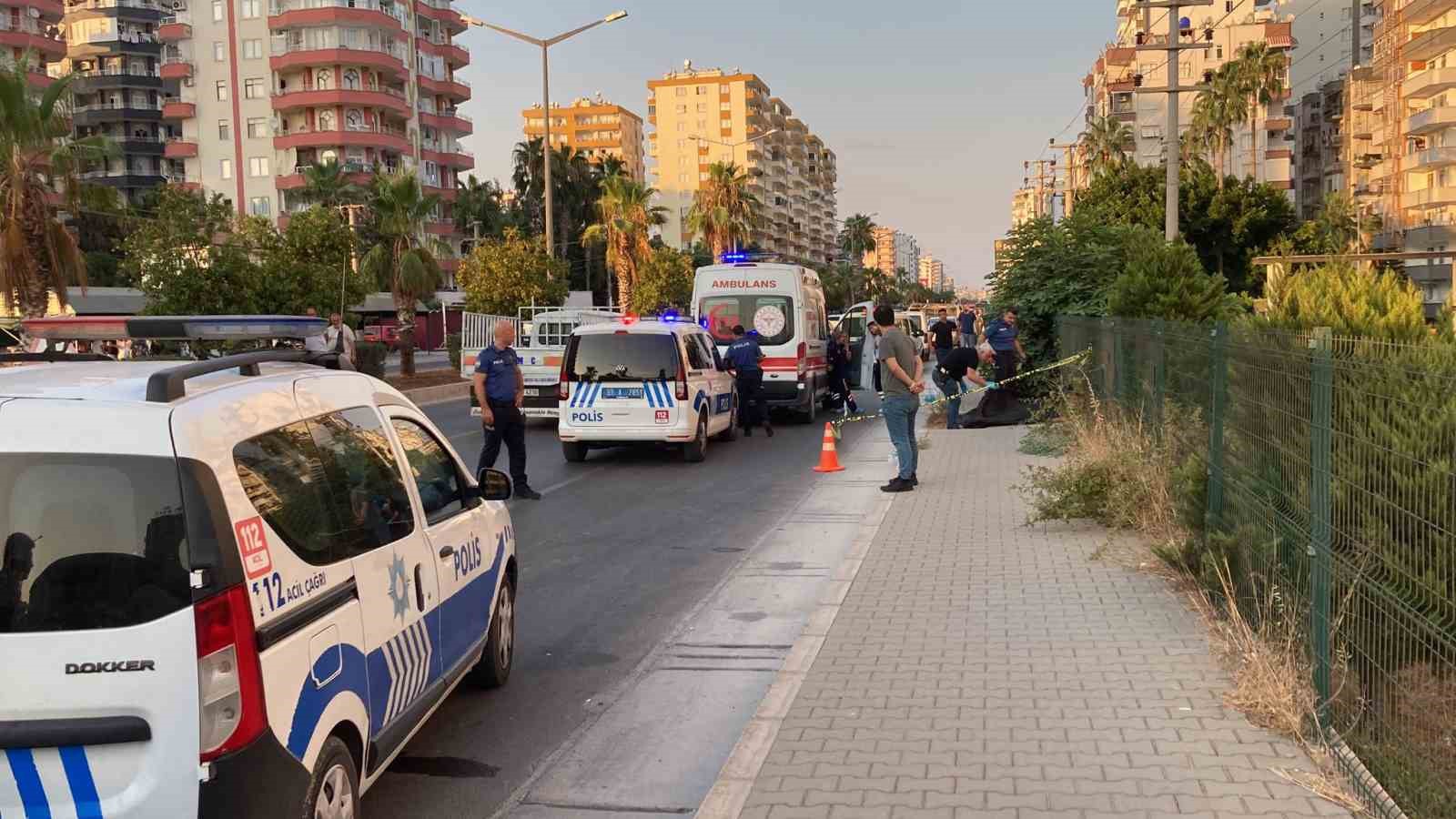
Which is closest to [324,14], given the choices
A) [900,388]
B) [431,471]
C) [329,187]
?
[329,187]

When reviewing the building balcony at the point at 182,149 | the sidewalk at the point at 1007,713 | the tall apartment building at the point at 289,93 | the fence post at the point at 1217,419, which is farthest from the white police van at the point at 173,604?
the building balcony at the point at 182,149

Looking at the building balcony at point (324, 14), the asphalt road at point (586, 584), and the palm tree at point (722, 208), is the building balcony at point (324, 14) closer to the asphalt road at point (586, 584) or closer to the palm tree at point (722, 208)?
the palm tree at point (722, 208)

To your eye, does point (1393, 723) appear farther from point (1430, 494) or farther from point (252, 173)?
point (252, 173)

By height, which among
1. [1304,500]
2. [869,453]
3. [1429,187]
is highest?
[1429,187]

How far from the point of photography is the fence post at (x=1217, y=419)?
6.77 metres

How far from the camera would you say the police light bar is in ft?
26.3

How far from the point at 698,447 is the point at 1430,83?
176ft

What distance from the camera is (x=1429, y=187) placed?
200 feet

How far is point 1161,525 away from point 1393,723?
15.6 ft

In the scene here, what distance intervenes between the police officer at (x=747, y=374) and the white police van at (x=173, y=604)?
15.0 meters

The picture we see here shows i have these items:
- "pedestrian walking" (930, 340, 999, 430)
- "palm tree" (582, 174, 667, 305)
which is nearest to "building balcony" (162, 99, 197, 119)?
"palm tree" (582, 174, 667, 305)

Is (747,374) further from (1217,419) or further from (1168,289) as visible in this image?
(1217,419)

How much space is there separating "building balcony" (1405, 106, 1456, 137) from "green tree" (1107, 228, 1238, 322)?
49.4m

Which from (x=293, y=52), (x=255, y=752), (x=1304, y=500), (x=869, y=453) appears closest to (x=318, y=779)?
(x=255, y=752)
